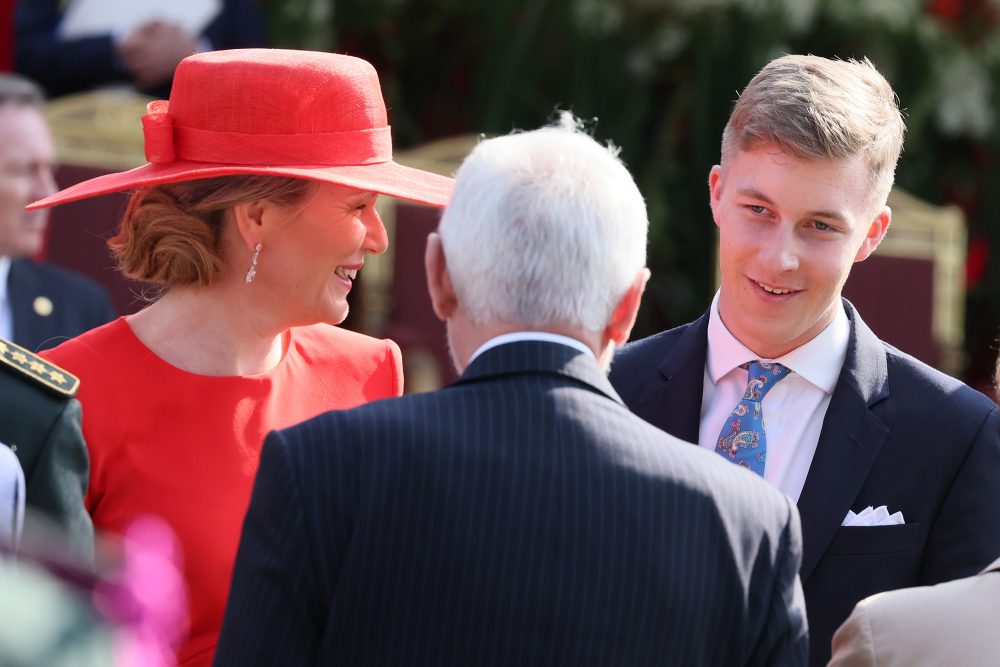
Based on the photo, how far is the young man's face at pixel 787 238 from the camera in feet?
7.69

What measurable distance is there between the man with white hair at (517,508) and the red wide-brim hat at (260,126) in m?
0.72

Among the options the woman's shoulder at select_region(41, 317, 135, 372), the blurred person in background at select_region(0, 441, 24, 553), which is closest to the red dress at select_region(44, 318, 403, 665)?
the woman's shoulder at select_region(41, 317, 135, 372)

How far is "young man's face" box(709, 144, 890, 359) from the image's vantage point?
7.69ft

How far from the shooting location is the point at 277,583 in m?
1.64

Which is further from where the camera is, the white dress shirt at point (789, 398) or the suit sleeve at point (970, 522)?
the white dress shirt at point (789, 398)

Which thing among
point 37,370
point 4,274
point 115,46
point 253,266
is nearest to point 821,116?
point 253,266


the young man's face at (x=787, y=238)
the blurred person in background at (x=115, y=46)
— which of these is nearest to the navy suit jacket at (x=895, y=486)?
the young man's face at (x=787, y=238)

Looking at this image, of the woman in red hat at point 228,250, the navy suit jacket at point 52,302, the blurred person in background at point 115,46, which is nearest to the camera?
the woman in red hat at point 228,250

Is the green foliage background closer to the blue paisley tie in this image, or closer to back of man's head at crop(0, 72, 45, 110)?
back of man's head at crop(0, 72, 45, 110)

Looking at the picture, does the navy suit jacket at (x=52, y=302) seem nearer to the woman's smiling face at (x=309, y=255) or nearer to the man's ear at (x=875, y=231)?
the woman's smiling face at (x=309, y=255)

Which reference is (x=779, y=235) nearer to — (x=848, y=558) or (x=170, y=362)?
(x=848, y=558)

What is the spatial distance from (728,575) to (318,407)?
1009 mm

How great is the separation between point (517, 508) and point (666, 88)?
463 cm

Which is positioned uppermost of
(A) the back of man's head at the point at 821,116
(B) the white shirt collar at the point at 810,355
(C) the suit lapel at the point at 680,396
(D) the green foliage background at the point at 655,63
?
(A) the back of man's head at the point at 821,116
